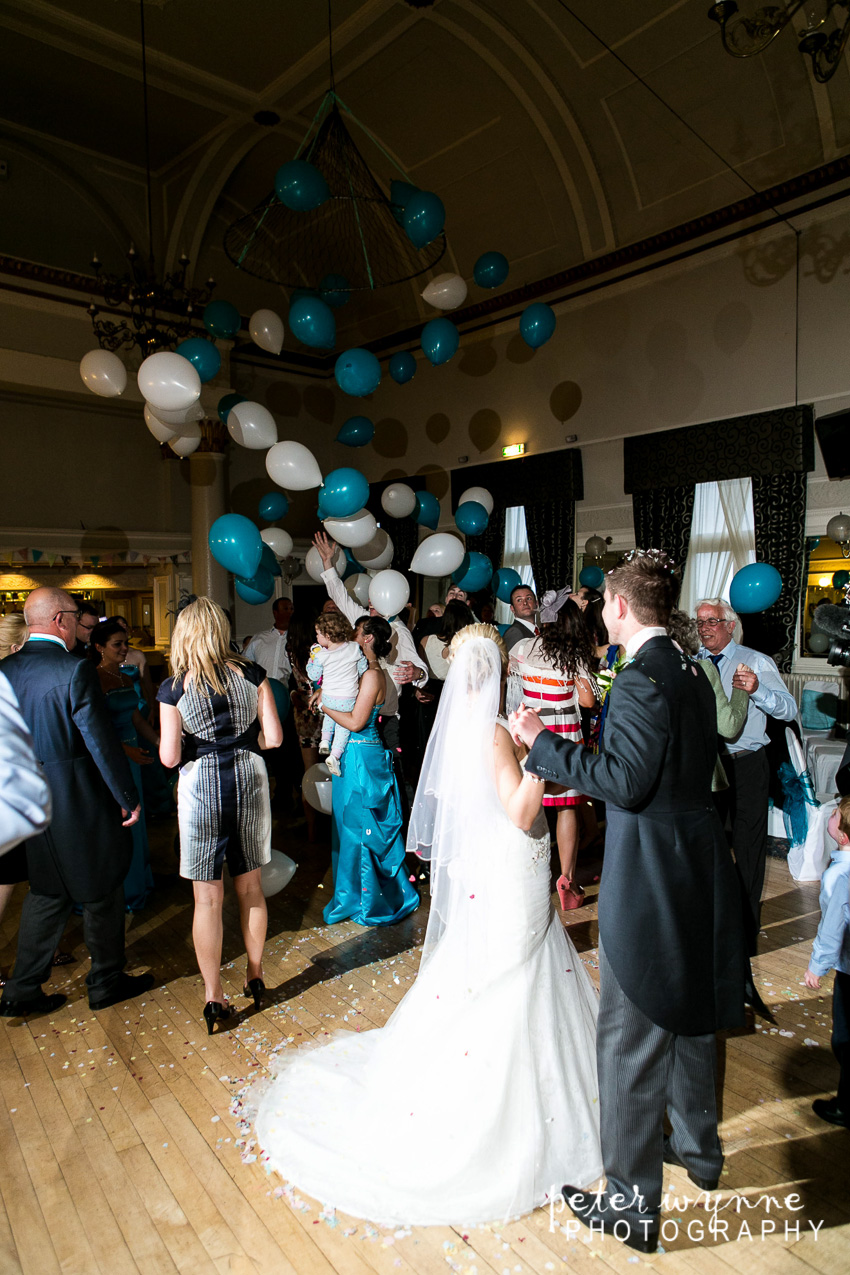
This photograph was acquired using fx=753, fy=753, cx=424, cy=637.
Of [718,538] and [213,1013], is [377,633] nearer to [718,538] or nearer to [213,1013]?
[213,1013]

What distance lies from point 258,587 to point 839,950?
4.85 m

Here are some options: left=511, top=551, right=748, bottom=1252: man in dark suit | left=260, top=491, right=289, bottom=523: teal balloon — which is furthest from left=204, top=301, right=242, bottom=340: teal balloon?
left=511, top=551, right=748, bottom=1252: man in dark suit

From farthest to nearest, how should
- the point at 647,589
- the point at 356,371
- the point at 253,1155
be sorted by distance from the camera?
the point at 356,371 < the point at 253,1155 < the point at 647,589

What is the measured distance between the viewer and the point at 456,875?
2348mm

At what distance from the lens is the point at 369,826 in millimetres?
3926

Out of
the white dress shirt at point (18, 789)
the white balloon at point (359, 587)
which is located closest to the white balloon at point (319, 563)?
the white balloon at point (359, 587)

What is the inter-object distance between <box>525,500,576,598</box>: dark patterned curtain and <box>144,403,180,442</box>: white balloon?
4103mm

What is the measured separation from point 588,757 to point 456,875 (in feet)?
2.45

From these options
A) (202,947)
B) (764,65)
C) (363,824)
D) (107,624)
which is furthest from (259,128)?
(202,947)

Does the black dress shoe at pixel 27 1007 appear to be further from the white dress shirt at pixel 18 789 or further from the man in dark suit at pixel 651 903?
the white dress shirt at pixel 18 789

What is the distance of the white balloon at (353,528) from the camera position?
19.8 ft

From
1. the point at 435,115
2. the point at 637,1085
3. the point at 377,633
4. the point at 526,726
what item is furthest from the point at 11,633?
the point at 435,115

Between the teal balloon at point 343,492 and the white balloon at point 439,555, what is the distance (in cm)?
94

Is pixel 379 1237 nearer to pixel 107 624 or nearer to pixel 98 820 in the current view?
pixel 98 820
